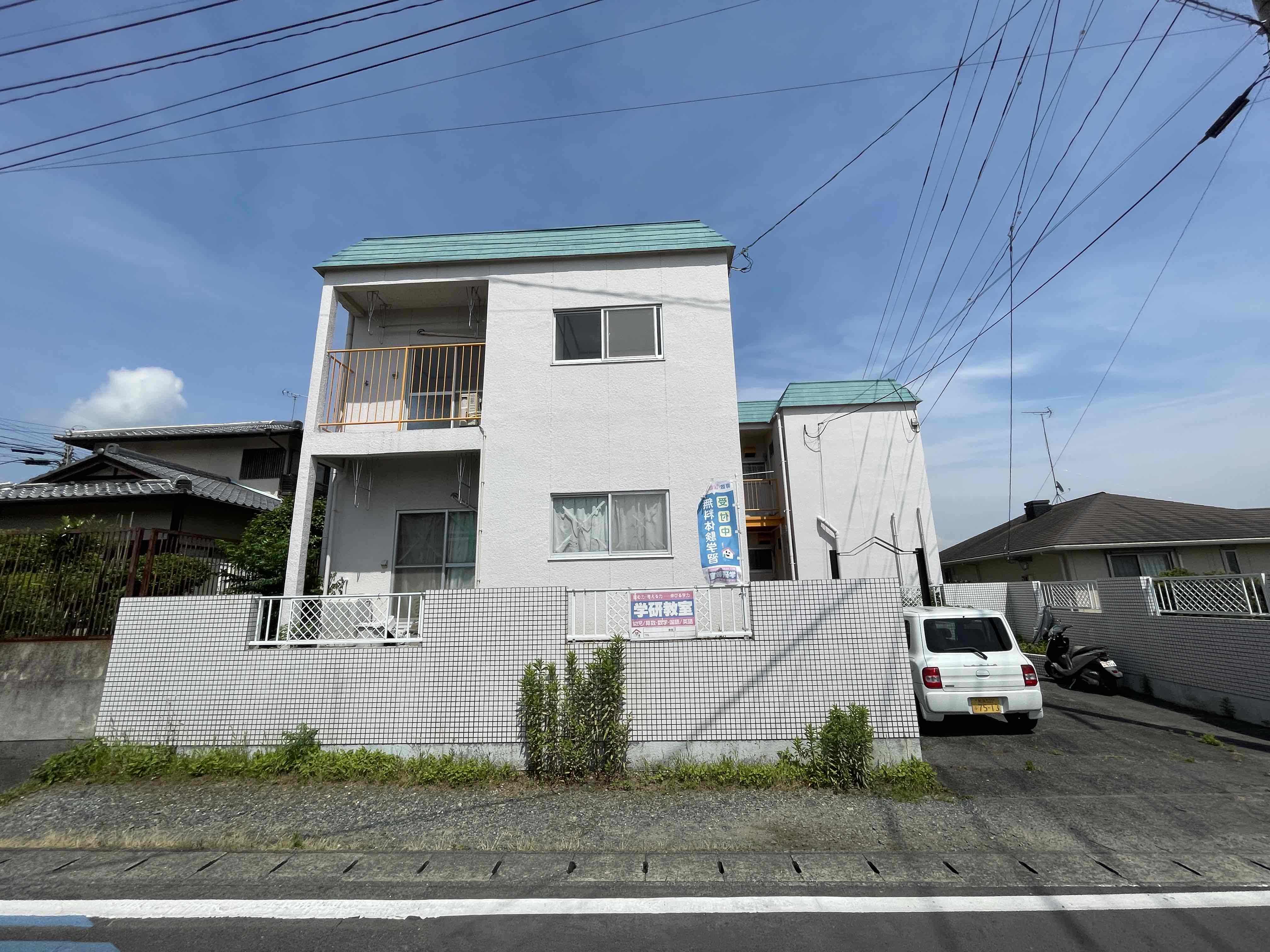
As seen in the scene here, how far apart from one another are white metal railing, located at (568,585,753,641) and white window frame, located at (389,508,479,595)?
305 centimetres

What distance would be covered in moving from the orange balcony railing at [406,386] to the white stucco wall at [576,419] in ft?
1.64

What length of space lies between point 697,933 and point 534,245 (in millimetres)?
8860

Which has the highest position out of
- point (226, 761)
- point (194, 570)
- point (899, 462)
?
point (899, 462)

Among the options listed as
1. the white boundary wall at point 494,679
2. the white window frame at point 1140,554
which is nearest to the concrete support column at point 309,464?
the white boundary wall at point 494,679

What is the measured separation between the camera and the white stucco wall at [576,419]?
7898 mm

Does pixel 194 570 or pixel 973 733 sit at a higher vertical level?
pixel 194 570

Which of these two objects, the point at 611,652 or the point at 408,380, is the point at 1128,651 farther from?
the point at 408,380

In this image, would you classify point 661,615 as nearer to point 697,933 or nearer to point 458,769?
point 458,769

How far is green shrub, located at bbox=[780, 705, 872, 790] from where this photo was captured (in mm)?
5410

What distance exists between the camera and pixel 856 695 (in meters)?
5.84

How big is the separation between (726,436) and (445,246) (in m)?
5.51

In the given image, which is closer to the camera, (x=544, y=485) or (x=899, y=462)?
(x=544, y=485)

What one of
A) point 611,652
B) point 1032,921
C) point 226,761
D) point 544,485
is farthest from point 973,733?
point 226,761

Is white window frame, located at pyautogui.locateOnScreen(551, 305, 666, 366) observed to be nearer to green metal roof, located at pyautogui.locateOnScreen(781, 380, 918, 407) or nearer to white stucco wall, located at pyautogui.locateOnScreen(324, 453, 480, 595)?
white stucco wall, located at pyautogui.locateOnScreen(324, 453, 480, 595)
